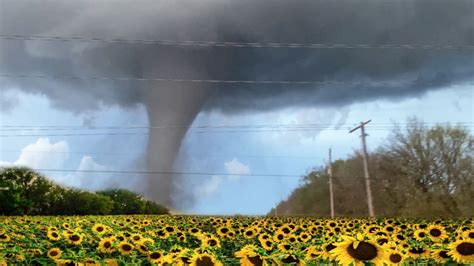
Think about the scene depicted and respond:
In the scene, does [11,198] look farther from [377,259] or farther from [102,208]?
[377,259]

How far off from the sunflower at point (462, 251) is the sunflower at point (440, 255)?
0.22ft

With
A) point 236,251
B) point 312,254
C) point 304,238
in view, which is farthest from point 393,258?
point 304,238

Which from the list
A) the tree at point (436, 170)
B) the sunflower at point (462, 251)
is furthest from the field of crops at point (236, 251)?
the tree at point (436, 170)

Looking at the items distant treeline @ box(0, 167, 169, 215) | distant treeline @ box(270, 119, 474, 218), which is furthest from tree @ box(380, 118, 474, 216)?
distant treeline @ box(0, 167, 169, 215)

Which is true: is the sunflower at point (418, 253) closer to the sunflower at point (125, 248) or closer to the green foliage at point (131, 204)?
the sunflower at point (125, 248)

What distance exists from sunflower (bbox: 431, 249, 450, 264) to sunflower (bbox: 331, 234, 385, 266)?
1.24 m

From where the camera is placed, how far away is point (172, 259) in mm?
4086

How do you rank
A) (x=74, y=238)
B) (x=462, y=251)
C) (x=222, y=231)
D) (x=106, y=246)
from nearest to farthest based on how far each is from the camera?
(x=462, y=251) → (x=106, y=246) → (x=74, y=238) → (x=222, y=231)

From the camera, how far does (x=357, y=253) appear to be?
411cm

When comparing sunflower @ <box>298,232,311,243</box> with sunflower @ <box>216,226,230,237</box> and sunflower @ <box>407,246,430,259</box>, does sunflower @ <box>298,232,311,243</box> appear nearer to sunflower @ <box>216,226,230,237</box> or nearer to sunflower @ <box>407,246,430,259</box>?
sunflower @ <box>216,226,230,237</box>

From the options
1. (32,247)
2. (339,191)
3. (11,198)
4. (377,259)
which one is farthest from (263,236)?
(339,191)

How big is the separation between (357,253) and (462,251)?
4.95 ft

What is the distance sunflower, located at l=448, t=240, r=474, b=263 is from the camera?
492cm

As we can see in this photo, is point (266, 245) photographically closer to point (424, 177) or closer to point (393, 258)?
point (393, 258)
